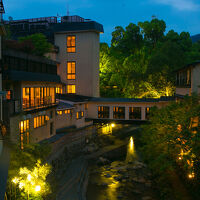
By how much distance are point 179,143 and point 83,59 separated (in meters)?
32.5

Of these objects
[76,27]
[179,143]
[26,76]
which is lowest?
[179,143]

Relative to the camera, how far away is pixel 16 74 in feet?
74.4

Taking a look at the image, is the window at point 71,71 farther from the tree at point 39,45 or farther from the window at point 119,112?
the tree at point 39,45

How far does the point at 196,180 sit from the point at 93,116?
25.8m

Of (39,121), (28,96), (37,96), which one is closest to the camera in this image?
(28,96)

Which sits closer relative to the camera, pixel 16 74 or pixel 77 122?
pixel 16 74

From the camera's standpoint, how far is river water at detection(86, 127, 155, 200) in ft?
76.4

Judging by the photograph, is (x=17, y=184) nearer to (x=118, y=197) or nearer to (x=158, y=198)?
(x=118, y=197)

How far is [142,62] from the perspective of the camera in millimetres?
55156

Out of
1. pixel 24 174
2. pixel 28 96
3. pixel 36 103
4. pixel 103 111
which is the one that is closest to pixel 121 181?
pixel 36 103

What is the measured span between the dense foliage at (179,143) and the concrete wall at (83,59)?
23.1 m

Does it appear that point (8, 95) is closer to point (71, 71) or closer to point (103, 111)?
point (103, 111)

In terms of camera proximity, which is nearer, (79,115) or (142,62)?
(79,115)

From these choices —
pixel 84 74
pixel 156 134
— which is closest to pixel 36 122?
pixel 156 134
